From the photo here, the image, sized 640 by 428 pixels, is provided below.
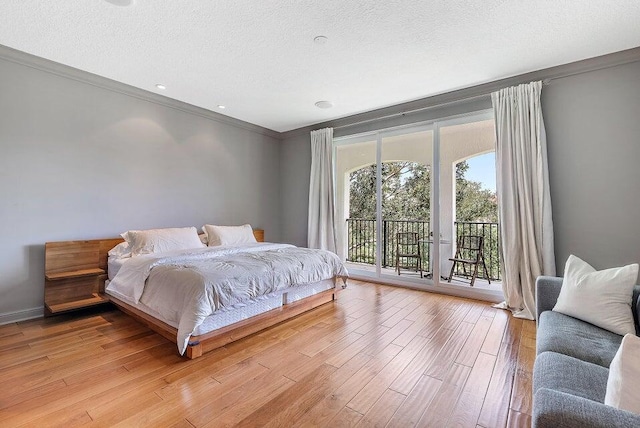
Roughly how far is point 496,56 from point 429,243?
2445 mm

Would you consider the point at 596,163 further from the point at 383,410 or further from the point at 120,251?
the point at 120,251

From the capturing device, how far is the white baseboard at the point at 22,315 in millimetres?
2824

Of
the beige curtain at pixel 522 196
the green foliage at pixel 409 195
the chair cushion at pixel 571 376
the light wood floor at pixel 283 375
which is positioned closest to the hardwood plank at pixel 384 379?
the light wood floor at pixel 283 375

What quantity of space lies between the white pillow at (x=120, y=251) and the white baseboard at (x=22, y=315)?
0.81m

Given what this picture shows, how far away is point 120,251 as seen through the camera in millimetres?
3375

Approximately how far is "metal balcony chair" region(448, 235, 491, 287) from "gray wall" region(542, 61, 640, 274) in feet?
2.98

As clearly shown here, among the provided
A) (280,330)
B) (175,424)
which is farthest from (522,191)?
→ (175,424)

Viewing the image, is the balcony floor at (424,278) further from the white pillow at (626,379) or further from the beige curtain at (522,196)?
the white pillow at (626,379)

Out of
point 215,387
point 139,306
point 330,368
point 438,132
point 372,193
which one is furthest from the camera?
point 372,193

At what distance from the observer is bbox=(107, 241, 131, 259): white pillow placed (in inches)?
131

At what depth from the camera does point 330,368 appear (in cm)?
210

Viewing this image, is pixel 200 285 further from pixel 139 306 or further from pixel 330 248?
pixel 330 248

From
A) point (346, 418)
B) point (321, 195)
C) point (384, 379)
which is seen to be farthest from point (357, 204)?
point (346, 418)

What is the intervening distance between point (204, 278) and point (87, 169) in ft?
7.47
